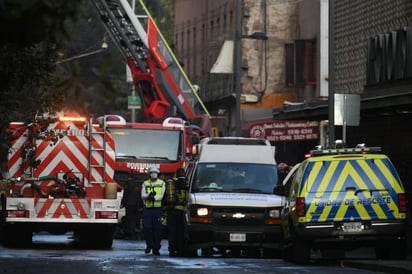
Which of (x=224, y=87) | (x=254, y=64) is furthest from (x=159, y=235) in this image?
(x=224, y=87)

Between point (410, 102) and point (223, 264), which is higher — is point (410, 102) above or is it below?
above

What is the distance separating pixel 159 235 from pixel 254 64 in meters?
29.7

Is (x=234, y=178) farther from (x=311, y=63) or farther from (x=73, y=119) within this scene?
(x=311, y=63)

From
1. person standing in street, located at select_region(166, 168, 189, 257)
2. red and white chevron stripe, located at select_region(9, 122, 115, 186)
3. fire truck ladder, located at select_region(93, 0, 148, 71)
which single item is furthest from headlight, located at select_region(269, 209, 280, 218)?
fire truck ladder, located at select_region(93, 0, 148, 71)

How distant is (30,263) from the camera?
63.0 ft

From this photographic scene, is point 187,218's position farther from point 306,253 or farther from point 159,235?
point 306,253

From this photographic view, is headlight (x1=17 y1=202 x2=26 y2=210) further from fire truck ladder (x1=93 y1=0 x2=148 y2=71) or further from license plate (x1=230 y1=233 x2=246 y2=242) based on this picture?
fire truck ladder (x1=93 y1=0 x2=148 y2=71)

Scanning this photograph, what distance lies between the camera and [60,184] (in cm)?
2489

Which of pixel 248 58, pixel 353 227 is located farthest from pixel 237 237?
pixel 248 58

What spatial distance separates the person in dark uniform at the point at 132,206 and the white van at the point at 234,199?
576 cm

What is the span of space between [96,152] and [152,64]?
10.2 meters

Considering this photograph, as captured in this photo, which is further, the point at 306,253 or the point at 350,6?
the point at 350,6

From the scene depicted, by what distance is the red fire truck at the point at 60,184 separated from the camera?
23984 millimetres

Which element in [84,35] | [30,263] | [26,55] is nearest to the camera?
[26,55]
